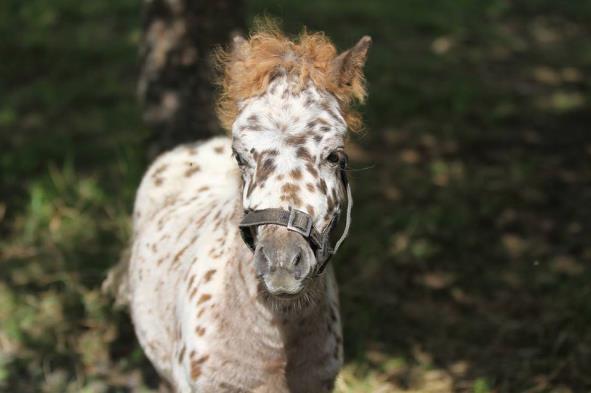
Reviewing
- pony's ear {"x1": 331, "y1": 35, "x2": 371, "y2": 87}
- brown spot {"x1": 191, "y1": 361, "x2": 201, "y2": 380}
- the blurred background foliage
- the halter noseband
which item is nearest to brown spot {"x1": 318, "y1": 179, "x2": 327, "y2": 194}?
the halter noseband

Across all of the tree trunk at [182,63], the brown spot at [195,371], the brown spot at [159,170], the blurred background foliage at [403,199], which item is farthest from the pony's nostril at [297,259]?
the tree trunk at [182,63]

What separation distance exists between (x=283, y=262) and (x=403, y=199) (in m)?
4.68

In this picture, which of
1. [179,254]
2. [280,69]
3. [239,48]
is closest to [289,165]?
[280,69]

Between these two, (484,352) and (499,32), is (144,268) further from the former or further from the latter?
(499,32)

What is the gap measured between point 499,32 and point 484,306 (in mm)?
6078

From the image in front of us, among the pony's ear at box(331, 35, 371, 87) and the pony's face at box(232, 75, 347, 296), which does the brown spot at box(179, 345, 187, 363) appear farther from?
the pony's ear at box(331, 35, 371, 87)

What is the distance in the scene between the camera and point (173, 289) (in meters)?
4.21

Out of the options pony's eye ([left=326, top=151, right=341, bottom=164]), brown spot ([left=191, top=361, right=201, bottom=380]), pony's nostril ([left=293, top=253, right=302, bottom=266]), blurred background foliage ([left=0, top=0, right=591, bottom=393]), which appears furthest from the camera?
blurred background foliage ([left=0, top=0, right=591, bottom=393])

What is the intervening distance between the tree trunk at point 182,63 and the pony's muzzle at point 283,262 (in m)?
3.85

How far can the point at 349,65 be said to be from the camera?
12.0 ft

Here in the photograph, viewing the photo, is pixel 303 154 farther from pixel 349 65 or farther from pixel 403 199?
pixel 403 199

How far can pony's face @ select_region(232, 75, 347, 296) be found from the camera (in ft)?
10.2

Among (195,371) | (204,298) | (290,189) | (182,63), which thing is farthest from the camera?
(182,63)

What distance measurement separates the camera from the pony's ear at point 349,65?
3598 millimetres
